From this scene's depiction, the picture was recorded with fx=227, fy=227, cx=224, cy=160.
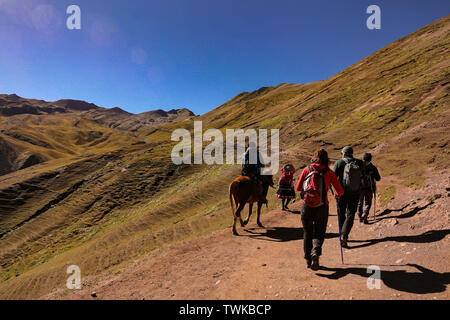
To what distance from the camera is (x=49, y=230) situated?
2411 centimetres

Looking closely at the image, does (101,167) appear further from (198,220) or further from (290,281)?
(290,281)

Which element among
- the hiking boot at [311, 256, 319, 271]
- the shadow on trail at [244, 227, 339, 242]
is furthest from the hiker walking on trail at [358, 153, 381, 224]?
the hiking boot at [311, 256, 319, 271]

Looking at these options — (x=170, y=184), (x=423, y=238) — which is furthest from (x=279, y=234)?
(x=170, y=184)

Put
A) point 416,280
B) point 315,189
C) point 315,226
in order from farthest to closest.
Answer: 1. point 315,226
2. point 315,189
3. point 416,280

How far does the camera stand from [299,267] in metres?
5.74

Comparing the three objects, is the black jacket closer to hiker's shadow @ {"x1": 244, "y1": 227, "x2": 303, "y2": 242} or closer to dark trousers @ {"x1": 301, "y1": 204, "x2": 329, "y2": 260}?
hiker's shadow @ {"x1": 244, "y1": 227, "x2": 303, "y2": 242}

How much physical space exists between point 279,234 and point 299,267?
118 inches

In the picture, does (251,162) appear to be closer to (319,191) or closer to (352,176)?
(352,176)

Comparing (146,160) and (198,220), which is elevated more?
(146,160)

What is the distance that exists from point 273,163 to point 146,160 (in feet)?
76.0

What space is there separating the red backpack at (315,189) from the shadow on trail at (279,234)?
3.31 metres

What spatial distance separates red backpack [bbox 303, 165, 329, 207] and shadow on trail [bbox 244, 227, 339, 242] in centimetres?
331

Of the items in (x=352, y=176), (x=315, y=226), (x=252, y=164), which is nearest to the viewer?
(x=315, y=226)
